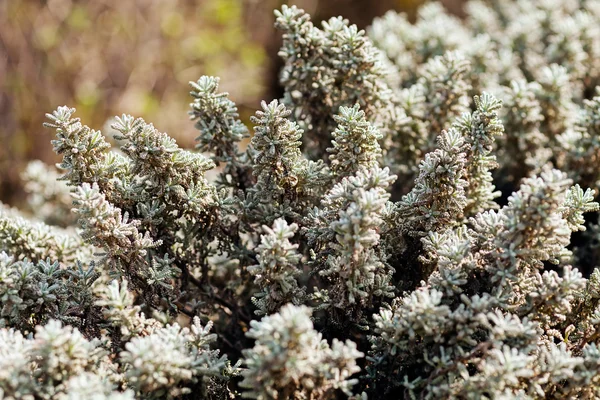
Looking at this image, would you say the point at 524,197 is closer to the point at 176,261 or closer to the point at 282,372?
the point at 282,372

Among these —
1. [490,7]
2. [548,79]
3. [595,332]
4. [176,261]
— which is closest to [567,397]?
[595,332]

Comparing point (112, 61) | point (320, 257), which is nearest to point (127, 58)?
point (112, 61)

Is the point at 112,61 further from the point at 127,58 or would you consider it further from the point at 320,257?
the point at 320,257

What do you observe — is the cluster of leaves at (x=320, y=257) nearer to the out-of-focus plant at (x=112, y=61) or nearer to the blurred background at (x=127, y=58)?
the blurred background at (x=127, y=58)

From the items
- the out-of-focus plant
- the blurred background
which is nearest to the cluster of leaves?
the blurred background

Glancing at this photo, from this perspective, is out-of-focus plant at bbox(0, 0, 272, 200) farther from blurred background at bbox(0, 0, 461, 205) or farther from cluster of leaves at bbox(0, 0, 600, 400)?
cluster of leaves at bbox(0, 0, 600, 400)

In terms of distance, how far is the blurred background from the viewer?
4.12 metres

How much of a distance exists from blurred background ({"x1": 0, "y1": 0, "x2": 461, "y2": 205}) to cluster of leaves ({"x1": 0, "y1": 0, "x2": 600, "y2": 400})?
8.25 feet

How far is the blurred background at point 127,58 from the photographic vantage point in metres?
4.12

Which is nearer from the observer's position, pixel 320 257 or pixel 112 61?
pixel 320 257

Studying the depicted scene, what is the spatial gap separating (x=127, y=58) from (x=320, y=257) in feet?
12.1

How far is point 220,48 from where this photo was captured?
16.2 ft

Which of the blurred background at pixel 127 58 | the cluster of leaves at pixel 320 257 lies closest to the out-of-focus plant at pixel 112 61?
the blurred background at pixel 127 58

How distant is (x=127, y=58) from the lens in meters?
4.65
